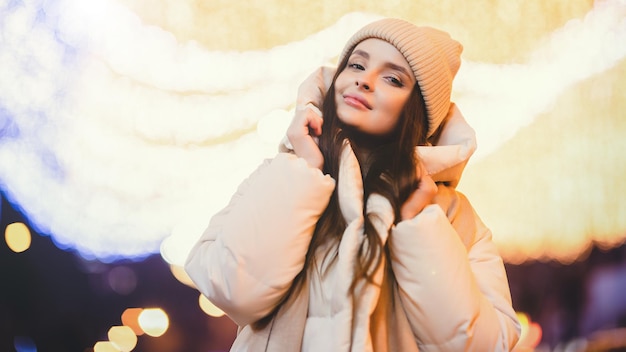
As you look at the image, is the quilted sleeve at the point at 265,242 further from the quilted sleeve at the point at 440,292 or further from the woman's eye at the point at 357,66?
the woman's eye at the point at 357,66

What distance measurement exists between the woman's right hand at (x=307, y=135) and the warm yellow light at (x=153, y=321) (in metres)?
1.10

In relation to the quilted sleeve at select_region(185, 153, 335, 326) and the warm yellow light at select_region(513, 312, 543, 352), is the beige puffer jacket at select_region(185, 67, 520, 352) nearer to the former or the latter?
the quilted sleeve at select_region(185, 153, 335, 326)

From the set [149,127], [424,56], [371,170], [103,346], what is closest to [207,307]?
[103,346]

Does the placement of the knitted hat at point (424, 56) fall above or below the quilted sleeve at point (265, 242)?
above

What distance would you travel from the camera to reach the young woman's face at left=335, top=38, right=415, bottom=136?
1043 millimetres

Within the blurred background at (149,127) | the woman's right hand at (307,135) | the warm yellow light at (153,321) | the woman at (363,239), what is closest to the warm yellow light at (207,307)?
the blurred background at (149,127)

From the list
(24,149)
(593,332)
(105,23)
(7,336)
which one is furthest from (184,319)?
(593,332)

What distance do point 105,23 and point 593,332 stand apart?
1869 mm

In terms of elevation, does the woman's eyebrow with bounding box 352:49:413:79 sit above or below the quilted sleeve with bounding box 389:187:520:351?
above

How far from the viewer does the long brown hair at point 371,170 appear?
0.92 m

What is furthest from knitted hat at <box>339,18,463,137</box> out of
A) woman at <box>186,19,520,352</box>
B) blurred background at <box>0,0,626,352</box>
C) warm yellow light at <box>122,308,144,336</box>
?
warm yellow light at <box>122,308,144,336</box>

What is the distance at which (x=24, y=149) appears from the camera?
1828 mm

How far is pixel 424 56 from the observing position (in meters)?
1.08

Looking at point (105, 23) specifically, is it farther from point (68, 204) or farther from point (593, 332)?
point (593, 332)
